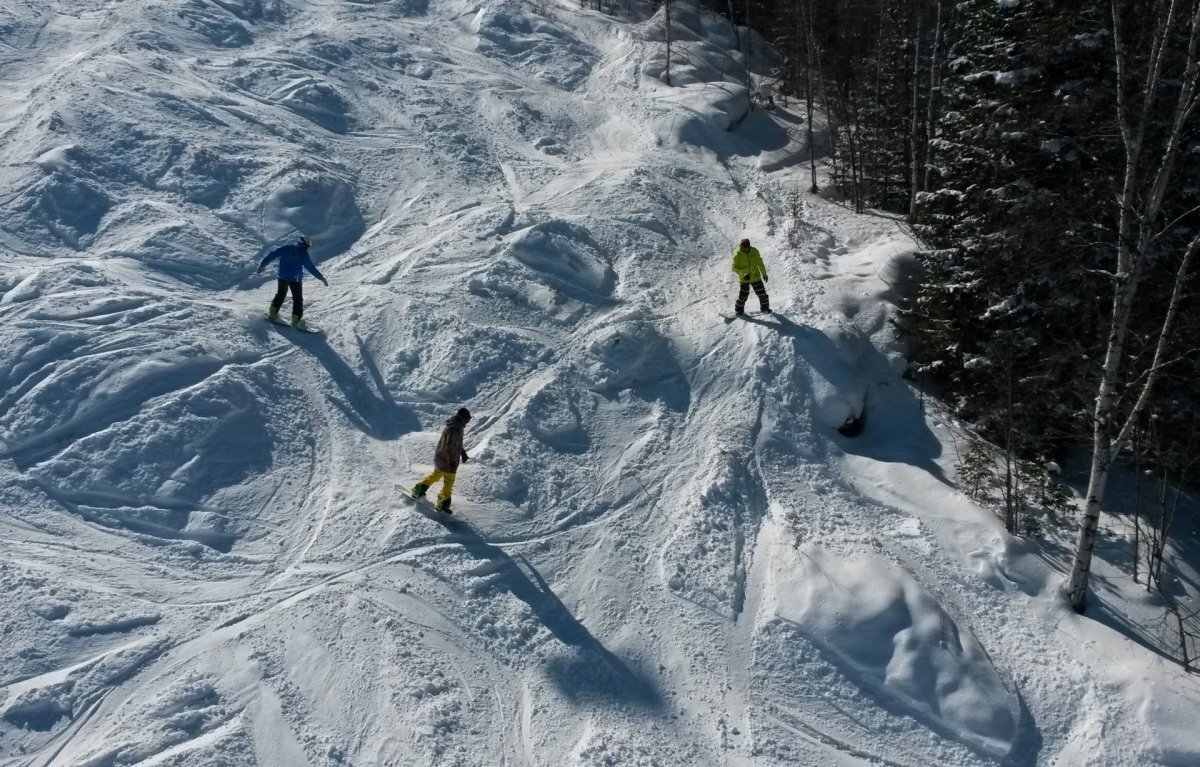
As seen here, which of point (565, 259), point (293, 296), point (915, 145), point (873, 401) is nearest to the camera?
point (293, 296)

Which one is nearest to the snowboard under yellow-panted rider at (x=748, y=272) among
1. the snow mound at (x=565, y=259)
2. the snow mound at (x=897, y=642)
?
the snow mound at (x=565, y=259)

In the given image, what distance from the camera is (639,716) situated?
9.07 meters

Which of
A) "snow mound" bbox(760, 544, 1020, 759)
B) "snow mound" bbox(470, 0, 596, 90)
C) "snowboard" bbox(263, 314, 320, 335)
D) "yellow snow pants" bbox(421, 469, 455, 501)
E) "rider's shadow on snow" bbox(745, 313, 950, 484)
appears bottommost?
"snow mound" bbox(760, 544, 1020, 759)

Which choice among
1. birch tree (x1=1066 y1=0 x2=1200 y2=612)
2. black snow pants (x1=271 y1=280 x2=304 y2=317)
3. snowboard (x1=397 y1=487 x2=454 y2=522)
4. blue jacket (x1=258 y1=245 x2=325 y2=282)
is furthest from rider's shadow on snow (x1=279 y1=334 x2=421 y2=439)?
birch tree (x1=1066 y1=0 x2=1200 y2=612)

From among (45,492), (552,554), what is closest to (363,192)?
(45,492)

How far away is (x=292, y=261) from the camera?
1333 cm

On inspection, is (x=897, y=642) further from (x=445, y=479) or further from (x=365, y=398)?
(x=365, y=398)

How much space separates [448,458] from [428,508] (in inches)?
37.6

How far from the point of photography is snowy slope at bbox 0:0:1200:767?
8.81 m

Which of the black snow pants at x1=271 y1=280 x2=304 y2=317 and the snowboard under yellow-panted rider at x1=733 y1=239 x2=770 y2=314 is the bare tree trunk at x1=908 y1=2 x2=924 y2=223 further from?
the black snow pants at x1=271 y1=280 x2=304 y2=317

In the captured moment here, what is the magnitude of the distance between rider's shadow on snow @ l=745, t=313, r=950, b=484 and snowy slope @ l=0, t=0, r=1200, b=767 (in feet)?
0.28

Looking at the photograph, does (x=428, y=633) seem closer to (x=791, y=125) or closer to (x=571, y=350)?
(x=571, y=350)

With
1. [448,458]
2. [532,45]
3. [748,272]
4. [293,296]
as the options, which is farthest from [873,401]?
[532,45]

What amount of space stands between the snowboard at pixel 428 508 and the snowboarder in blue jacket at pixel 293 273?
180 inches
